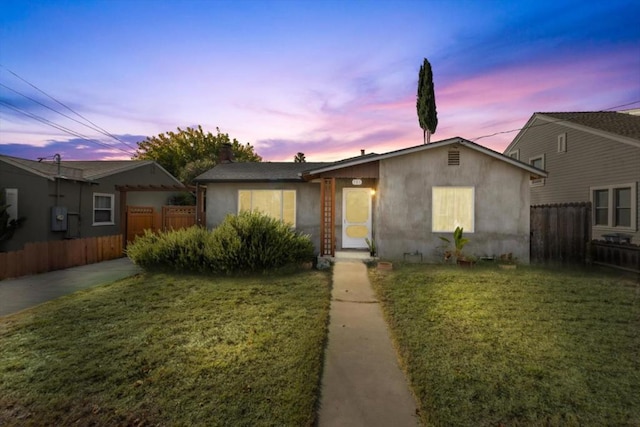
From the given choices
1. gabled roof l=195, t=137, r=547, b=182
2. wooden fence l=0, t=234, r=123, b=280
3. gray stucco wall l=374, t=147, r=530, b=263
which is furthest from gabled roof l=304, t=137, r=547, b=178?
wooden fence l=0, t=234, r=123, b=280

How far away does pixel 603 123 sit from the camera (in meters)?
12.5

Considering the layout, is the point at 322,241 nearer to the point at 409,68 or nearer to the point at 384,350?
the point at 384,350

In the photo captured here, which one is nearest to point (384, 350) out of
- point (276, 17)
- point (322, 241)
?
point (322, 241)

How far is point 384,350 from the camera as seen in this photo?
4.07 meters

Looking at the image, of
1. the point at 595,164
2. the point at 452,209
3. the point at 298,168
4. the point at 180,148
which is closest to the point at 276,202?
the point at 298,168

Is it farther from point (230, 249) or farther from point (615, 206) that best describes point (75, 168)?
→ point (615, 206)

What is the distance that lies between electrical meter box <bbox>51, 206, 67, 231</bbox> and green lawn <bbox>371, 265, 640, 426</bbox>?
483 inches

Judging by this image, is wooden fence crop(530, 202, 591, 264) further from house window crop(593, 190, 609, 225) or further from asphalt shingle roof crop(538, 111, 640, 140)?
asphalt shingle roof crop(538, 111, 640, 140)

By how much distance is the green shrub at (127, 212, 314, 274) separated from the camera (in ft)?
27.0

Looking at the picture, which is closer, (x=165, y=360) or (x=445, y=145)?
(x=165, y=360)

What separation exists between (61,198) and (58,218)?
0.96 meters

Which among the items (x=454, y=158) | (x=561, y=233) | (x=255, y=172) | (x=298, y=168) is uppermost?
(x=298, y=168)

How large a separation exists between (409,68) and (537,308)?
421 inches

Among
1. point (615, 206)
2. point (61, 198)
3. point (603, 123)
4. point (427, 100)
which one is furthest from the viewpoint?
point (427, 100)
